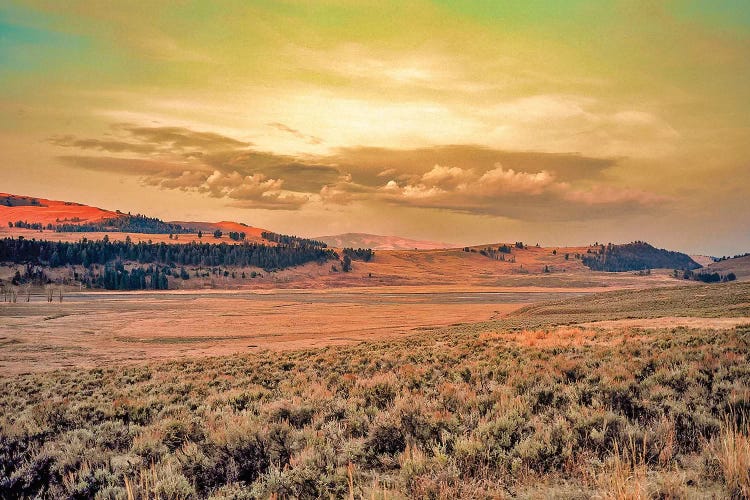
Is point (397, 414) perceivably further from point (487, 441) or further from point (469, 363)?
point (469, 363)

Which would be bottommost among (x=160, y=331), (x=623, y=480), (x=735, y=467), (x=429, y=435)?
(x=160, y=331)

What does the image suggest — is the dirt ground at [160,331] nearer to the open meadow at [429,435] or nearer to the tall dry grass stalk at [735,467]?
the open meadow at [429,435]

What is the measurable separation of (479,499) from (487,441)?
1.79 m

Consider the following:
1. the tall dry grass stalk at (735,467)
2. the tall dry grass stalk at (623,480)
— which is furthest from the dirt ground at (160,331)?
the tall dry grass stalk at (735,467)

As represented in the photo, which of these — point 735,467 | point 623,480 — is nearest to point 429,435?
point 623,480

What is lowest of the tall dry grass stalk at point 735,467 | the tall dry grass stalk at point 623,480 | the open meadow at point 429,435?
the open meadow at point 429,435

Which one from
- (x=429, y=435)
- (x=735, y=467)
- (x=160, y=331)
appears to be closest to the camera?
(x=735, y=467)

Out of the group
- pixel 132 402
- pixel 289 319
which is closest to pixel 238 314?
pixel 289 319

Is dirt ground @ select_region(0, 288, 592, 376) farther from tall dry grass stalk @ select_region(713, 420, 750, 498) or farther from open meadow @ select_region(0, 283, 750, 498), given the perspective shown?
tall dry grass stalk @ select_region(713, 420, 750, 498)

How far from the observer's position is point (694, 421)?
689 cm

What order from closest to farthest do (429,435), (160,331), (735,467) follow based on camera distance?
(735,467) → (429,435) → (160,331)

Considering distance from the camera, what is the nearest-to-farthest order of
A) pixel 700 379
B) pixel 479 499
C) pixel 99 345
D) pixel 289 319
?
1. pixel 479 499
2. pixel 700 379
3. pixel 99 345
4. pixel 289 319

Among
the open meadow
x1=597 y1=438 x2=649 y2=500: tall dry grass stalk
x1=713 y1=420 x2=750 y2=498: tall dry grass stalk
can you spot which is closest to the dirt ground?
the open meadow

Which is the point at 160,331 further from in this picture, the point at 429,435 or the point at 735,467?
the point at 735,467
